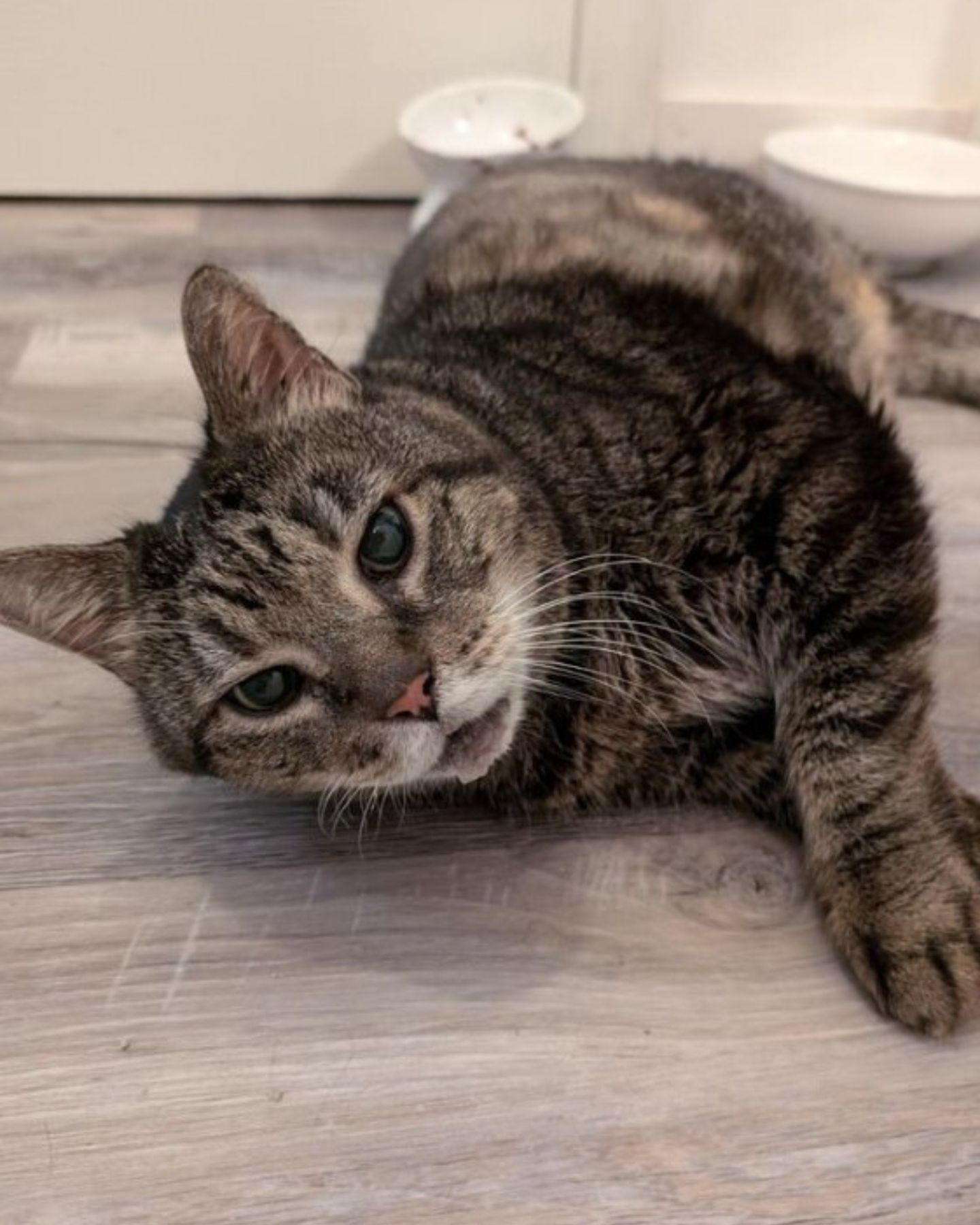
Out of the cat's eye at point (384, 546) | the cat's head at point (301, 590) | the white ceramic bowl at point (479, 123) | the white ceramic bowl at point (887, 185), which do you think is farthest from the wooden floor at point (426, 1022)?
the white ceramic bowl at point (479, 123)

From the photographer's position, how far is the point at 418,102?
2297 millimetres

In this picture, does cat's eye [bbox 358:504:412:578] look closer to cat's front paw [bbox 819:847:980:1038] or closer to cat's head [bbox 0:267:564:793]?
cat's head [bbox 0:267:564:793]

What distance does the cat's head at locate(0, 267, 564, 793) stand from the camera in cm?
91

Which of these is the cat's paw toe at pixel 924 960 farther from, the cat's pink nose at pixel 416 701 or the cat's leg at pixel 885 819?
the cat's pink nose at pixel 416 701

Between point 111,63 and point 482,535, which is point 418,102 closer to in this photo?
point 111,63

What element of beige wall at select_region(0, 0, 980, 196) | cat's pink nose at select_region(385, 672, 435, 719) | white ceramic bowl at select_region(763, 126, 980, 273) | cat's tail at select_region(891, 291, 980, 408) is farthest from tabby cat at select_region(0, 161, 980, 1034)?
beige wall at select_region(0, 0, 980, 196)

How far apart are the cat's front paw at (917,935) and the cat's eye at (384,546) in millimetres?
505

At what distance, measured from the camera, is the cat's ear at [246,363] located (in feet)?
3.16

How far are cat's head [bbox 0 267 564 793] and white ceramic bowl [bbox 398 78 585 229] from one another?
1314 millimetres

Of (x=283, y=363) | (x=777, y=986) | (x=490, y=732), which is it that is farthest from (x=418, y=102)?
(x=777, y=986)

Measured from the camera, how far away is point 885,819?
39.7 inches

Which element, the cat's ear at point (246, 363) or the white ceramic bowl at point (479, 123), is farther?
the white ceramic bowl at point (479, 123)

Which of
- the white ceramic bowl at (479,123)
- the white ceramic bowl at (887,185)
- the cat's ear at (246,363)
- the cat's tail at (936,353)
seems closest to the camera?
the cat's ear at (246,363)

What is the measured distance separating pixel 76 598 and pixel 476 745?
0.39 metres
